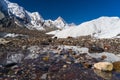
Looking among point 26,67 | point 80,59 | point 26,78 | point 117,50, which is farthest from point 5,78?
point 117,50

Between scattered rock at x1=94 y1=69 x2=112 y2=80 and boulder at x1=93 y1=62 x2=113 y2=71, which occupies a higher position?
boulder at x1=93 y1=62 x2=113 y2=71

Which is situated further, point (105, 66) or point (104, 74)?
point (105, 66)

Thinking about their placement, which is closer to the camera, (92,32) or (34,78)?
(34,78)

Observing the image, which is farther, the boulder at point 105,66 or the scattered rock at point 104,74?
the boulder at point 105,66

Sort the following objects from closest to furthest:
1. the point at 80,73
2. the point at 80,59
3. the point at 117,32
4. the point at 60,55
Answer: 1. the point at 80,73
2. the point at 80,59
3. the point at 60,55
4. the point at 117,32

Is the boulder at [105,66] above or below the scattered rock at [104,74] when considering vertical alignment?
above

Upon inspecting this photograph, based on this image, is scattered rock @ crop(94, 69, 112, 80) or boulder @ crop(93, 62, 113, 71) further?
boulder @ crop(93, 62, 113, 71)

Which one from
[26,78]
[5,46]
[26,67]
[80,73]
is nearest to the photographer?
[26,78]

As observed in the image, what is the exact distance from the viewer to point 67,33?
55.1 meters

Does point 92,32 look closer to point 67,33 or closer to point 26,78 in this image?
point 67,33

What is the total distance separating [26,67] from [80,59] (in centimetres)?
517

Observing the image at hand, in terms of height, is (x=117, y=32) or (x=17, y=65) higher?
(x=117, y=32)

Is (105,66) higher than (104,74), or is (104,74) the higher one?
(105,66)

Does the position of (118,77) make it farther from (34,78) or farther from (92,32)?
(92,32)
